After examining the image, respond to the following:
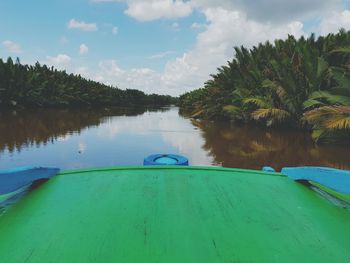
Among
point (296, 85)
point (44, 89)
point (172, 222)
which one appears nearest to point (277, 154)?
point (296, 85)

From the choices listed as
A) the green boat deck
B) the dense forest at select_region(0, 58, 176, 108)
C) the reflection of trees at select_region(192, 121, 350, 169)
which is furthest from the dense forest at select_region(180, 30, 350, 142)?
the dense forest at select_region(0, 58, 176, 108)

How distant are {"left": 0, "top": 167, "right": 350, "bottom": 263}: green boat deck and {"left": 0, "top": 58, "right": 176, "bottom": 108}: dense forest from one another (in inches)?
1276

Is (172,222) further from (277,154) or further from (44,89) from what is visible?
(44,89)

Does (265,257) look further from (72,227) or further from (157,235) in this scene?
(72,227)

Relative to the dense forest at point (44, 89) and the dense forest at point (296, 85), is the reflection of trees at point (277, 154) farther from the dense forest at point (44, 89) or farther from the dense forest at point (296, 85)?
the dense forest at point (44, 89)

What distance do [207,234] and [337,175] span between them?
1.35 meters

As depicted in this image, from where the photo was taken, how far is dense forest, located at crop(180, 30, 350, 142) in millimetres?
10531

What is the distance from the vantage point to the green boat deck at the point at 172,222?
5.46 ft

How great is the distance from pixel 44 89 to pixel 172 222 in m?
42.3

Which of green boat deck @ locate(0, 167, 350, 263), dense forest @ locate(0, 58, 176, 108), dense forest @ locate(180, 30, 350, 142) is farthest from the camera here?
dense forest @ locate(0, 58, 176, 108)

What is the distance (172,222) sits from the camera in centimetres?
202

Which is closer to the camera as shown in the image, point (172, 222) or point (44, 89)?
point (172, 222)

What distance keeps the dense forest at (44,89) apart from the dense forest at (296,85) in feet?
70.6

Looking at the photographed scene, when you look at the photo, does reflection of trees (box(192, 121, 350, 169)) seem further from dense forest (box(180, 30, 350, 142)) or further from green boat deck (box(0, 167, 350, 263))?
green boat deck (box(0, 167, 350, 263))
